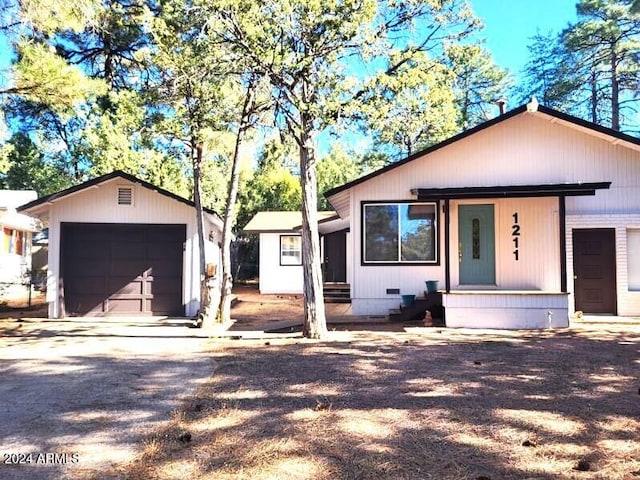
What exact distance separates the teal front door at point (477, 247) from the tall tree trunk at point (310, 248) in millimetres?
4379

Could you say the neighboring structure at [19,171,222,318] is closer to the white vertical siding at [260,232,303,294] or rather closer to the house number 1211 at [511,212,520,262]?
the white vertical siding at [260,232,303,294]

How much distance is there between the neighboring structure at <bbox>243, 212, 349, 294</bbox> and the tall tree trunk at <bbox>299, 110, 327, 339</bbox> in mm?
10354

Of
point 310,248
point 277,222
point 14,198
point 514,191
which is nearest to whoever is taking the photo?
point 310,248

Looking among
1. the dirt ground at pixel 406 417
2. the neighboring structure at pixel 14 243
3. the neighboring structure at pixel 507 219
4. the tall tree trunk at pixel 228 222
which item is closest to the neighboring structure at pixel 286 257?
the neighboring structure at pixel 507 219

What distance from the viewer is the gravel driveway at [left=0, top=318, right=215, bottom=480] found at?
3.56 metres

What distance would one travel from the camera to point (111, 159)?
1798 cm

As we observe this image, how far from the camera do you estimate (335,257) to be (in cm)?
1980

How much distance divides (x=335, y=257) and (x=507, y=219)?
8975mm

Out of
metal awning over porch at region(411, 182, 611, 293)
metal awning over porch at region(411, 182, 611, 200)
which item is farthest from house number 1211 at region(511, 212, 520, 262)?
metal awning over porch at region(411, 182, 611, 200)

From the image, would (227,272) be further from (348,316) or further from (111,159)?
(111,159)

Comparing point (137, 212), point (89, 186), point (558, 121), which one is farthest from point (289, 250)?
point (558, 121)

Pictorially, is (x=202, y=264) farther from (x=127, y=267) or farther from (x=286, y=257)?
(x=286, y=257)

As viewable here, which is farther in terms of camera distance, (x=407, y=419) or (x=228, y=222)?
(x=228, y=222)

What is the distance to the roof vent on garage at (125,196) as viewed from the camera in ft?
43.0
